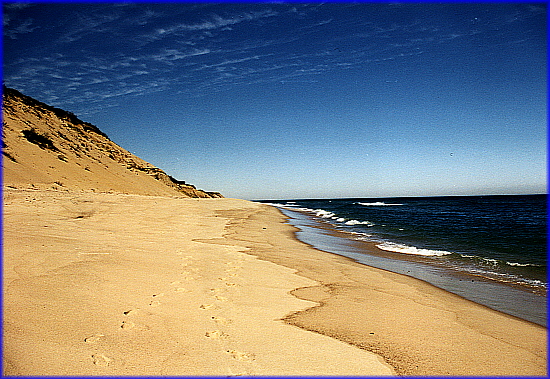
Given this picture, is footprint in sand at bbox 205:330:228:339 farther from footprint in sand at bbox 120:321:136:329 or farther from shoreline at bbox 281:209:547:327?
shoreline at bbox 281:209:547:327

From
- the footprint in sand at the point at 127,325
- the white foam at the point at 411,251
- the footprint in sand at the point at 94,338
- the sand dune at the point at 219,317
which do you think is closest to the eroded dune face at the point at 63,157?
→ the sand dune at the point at 219,317

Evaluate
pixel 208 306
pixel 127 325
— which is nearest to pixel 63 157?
pixel 208 306

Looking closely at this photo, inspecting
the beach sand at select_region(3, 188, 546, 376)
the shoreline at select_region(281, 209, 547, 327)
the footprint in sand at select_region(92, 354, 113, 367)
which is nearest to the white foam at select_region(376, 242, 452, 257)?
the shoreline at select_region(281, 209, 547, 327)

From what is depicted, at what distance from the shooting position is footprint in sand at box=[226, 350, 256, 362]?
2.89m

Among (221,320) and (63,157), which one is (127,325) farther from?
(63,157)

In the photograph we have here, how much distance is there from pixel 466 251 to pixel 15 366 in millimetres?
13091

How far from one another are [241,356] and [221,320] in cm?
79

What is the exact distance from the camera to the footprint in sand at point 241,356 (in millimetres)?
2895

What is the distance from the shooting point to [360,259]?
9469 millimetres

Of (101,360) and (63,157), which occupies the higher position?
(63,157)

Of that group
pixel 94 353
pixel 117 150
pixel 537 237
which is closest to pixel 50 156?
pixel 117 150

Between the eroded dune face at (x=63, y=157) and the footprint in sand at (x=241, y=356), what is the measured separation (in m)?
16.1

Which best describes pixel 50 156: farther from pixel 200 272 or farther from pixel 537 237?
pixel 537 237

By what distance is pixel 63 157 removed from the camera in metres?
24.5
